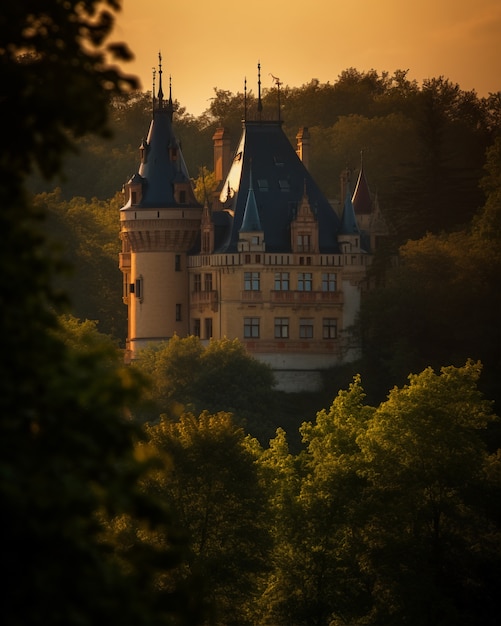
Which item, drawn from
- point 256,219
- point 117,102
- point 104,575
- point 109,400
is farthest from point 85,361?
point 117,102

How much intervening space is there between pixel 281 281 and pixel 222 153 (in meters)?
8.76

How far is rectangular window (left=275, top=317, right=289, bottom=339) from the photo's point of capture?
8912cm

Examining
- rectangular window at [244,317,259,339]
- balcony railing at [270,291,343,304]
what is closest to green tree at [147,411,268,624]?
rectangular window at [244,317,259,339]

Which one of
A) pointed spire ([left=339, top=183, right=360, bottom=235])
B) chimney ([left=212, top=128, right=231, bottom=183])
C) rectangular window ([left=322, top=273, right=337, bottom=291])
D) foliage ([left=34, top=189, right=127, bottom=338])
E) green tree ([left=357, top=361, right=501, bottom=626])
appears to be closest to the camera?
green tree ([left=357, top=361, right=501, bottom=626])

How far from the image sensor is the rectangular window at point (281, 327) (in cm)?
8912

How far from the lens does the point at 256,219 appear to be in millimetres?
88750

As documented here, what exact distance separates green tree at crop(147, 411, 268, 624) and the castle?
31388 millimetres

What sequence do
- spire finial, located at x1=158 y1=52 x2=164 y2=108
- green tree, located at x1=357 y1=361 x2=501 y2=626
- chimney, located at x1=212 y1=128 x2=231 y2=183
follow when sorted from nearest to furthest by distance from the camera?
green tree, located at x1=357 y1=361 x2=501 y2=626, spire finial, located at x1=158 y1=52 x2=164 y2=108, chimney, located at x1=212 y1=128 x2=231 y2=183

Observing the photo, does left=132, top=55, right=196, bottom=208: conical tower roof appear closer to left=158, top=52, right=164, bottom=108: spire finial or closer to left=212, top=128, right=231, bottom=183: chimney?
left=158, top=52, right=164, bottom=108: spire finial

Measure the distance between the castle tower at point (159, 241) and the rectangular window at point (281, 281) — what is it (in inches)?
143

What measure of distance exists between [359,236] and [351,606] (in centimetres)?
3858

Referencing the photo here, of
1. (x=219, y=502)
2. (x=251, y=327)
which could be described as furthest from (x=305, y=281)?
(x=219, y=502)

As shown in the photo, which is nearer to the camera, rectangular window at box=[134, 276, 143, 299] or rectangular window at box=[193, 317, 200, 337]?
rectangular window at box=[134, 276, 143, 299]

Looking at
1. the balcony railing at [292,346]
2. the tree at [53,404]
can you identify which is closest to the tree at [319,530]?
the balcony railing at [292,346]
